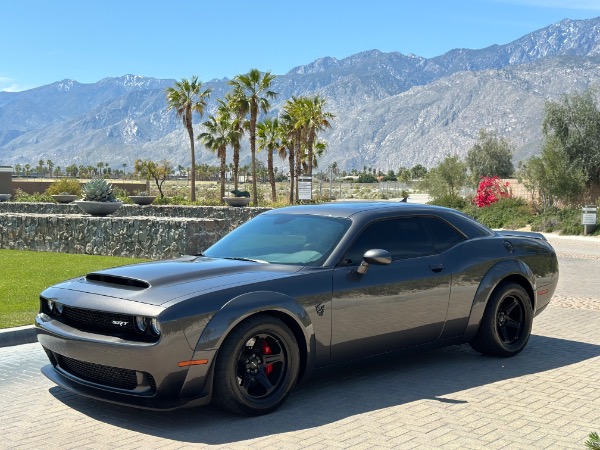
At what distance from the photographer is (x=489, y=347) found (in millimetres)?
8266

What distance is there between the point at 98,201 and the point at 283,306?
21.0m

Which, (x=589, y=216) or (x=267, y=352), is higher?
(x=267, y=352)

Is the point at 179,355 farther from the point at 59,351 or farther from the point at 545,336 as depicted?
the point at 545,336

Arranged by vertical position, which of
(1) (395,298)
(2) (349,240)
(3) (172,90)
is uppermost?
(3) (172,90)

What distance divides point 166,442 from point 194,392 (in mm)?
405

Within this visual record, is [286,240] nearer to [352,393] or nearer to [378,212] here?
[378,212]

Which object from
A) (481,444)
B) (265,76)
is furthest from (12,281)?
(265,76)

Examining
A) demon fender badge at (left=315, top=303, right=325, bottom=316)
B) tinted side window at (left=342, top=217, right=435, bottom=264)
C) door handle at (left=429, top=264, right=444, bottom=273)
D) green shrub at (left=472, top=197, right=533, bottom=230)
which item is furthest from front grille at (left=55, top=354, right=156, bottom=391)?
green shrub at (left=472, top=197, right=533, bottom=230)

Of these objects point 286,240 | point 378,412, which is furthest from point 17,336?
point 378,412

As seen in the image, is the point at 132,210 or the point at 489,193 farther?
the point at 489,193

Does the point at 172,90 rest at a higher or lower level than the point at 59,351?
higher

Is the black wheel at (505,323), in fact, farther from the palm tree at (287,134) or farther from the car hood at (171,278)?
the palm tree at (287,134)

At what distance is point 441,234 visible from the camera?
804cm

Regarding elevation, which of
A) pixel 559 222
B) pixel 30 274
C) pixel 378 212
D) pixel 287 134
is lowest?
pixel 559 222
